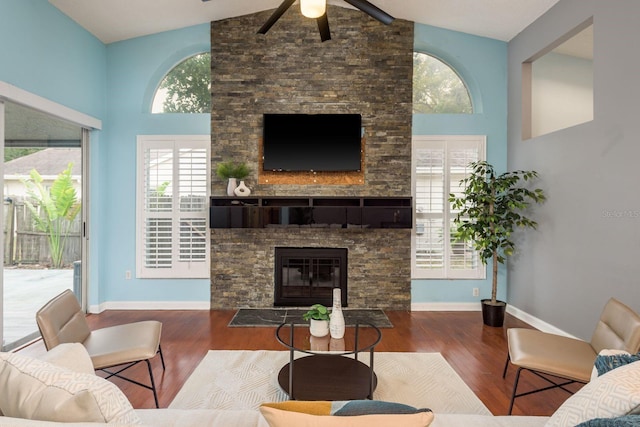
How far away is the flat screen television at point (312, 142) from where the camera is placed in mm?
4520

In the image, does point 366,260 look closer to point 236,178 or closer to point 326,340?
point 236,178

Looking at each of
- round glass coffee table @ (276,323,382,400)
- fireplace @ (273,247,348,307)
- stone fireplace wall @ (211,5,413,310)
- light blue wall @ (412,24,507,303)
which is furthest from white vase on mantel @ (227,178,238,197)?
light blue wall @ (412,24,507,303)

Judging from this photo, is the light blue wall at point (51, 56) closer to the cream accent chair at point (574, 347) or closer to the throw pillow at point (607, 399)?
the throw pillow at point (607, 399)

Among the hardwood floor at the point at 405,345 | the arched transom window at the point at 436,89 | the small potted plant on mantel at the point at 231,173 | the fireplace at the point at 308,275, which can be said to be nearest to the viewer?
the hardwood floor at the point at 405,345

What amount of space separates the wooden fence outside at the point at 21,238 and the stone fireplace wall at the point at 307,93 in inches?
68.7

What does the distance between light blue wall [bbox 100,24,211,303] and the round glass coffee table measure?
9.03 ft

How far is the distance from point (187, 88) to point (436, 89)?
3305 millimetres

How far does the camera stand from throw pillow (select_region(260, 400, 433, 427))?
87cm

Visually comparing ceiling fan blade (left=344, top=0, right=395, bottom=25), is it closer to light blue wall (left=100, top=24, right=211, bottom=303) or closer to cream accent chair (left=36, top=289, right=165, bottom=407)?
light blue wall (left=100, top=24, right=211, bottom=303)

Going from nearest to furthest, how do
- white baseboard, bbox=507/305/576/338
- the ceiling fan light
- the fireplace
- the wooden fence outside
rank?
the ceiling fan light < the wooden fence outside < white baseboard, bbox=507/305/576/338 < the fireplace

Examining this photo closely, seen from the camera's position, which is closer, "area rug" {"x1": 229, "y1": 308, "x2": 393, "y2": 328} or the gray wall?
the gray wall

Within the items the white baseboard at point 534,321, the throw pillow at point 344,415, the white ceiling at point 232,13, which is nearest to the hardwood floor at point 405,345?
the white baseboard at point 534,321

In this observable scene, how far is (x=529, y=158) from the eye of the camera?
4148 millimetres

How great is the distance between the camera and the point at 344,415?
3.02ft
